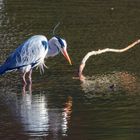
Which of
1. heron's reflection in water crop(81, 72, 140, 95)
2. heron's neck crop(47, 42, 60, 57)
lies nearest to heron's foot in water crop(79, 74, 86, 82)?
heron's reflection in water crop(81, 72, 140, 95)

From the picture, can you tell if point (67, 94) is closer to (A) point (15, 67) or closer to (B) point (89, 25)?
(A) point (15, 67)

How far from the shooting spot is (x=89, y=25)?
2553 cm

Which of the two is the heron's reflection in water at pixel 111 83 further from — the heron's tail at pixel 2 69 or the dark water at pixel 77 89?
the heron's tail at pixel 2 69

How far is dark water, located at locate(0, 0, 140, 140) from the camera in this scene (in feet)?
40.4

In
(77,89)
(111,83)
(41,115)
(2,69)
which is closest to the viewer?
(41,115)

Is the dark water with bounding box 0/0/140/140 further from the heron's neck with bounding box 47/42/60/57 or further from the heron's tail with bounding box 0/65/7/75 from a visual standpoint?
the heron's neck with bounding box 47/42/60/57

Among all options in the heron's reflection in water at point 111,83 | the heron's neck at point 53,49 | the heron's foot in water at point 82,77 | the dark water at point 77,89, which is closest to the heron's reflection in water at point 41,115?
the dark water at point 77,89

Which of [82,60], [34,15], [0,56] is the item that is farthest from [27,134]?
[34,15]

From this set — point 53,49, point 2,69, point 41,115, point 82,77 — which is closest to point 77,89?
point 82,77

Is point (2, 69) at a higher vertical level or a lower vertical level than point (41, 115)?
higher

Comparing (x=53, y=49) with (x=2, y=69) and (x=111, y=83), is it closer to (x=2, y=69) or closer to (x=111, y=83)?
(x=2, y=69)

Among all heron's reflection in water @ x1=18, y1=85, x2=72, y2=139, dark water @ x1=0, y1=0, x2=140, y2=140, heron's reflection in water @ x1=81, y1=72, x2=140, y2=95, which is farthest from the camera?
heron's reflection in water @ x1=81, y1=72, x2=140, y2=95

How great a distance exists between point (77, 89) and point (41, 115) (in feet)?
7.83

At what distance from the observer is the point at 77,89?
15680 millimetres
